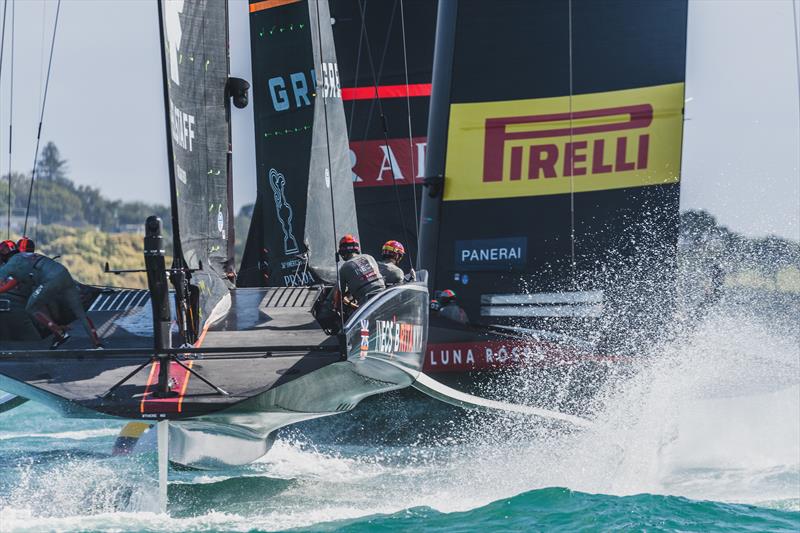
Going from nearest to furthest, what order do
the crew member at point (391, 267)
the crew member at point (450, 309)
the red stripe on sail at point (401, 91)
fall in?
the crew member at point (391, 267) → the crew member at point (450, 309) → the red stripe on sail at point (401, 91)

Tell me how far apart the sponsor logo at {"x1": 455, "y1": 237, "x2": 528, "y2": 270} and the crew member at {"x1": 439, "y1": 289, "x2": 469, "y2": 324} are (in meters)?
0.26

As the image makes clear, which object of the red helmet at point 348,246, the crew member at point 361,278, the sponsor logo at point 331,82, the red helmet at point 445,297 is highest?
the sponsor logo at point 331,82

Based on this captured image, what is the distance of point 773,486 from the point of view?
6.66 meters

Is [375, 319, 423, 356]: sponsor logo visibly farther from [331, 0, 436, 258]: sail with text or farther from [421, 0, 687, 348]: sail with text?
[331, 0, 436, 258]: sail with text

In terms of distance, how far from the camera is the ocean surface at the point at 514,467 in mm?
5699

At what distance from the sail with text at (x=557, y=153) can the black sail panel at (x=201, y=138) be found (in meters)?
2.32

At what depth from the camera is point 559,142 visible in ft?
27.9

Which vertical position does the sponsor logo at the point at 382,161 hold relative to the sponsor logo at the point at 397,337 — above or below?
above

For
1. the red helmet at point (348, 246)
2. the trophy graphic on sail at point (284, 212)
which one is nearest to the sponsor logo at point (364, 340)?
the red helmet at point (348, 246)

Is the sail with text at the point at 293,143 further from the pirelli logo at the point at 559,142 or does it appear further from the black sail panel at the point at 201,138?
the black sail panel at the point at 201,138

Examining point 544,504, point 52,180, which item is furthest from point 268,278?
point 52,180

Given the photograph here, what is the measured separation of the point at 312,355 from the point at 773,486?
9.70ft

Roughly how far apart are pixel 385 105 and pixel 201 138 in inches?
227

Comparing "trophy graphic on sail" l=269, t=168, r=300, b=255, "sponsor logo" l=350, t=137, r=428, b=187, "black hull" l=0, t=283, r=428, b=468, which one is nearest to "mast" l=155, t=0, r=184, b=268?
"black hull" l=0, t=283, r=428, b=468
